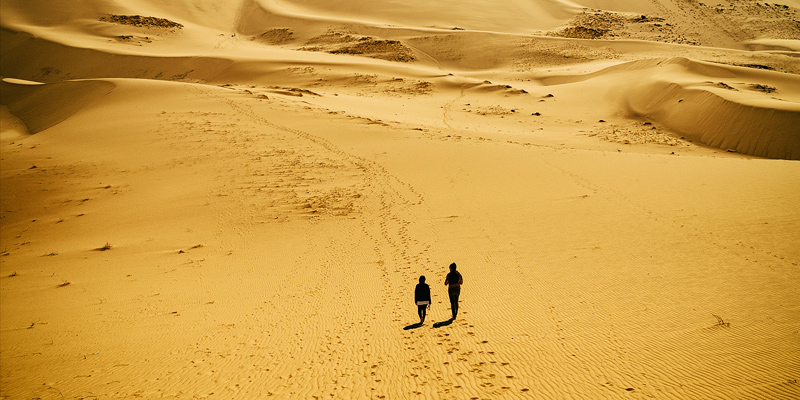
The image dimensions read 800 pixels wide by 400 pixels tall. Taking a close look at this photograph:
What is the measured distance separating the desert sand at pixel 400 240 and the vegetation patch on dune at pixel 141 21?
20.5m

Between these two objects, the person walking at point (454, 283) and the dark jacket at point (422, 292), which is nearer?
the dark jacket at point (422, 292)

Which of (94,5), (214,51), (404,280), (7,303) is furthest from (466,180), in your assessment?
(94,5)

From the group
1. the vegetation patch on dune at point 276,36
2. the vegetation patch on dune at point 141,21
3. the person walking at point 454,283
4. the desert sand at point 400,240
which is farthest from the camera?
the vegetation patch on dune at point 276,36

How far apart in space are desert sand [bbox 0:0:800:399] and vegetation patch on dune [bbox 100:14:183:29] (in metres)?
20.5

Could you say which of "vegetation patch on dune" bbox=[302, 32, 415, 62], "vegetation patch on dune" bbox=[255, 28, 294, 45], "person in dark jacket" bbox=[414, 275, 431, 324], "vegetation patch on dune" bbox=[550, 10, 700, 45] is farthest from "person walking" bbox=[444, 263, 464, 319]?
"vegetation patch on dune" bbox=[255, 28, 294, 45]

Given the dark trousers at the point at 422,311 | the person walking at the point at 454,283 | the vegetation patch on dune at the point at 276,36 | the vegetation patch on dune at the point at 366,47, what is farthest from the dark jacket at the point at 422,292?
the vegetation patch on dune at the point at 276,36

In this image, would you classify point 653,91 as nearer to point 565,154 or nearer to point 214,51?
point 565,154

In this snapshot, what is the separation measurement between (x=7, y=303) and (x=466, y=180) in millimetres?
10989

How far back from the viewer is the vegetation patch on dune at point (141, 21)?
45.4 m

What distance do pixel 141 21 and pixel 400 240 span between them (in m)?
46.6

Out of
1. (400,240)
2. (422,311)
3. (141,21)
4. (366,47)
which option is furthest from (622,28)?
(422,311)

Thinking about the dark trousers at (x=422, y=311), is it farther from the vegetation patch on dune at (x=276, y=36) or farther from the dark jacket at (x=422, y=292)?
the vegetation patch on dune at (x=276, y=36)

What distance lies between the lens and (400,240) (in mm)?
10680

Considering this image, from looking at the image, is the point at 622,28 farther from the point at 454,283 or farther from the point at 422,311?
the point at 422,311
